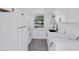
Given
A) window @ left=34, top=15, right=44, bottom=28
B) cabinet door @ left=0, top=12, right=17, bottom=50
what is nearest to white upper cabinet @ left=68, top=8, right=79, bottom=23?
cabinet door @ left=0, top=12, right=17, bottom=50

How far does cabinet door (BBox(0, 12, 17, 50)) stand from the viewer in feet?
7.26

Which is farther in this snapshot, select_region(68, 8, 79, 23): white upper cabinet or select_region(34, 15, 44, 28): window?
select_region(34, 15, 44, 28): window

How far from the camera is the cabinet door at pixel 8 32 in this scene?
221 cm

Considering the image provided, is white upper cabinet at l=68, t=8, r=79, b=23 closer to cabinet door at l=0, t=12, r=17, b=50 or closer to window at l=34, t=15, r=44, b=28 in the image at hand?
cabinet door at l=0, t=12, r=17, b=50

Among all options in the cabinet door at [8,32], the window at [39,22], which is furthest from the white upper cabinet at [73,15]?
the window at [39,22]

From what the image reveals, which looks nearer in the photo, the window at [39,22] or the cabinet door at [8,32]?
the cabinet door at [8,32]

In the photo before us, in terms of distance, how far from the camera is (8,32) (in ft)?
7.36

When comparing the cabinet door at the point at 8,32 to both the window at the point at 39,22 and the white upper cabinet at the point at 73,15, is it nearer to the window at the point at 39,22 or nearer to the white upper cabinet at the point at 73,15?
the white upper cabinet at the point at 73,15
